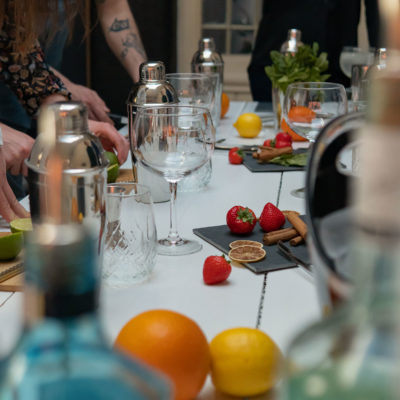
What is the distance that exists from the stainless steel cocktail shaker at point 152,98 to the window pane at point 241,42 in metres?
2.86

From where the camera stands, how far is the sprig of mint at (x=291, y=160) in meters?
1.62

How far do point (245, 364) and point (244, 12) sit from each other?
3715 millimetres

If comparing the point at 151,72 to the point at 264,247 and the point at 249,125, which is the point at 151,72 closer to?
the point at 264,247

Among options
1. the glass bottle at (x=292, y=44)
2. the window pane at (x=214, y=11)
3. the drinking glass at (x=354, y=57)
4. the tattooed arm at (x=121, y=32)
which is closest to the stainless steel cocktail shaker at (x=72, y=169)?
the tattooed arm at (x=121, y=32)

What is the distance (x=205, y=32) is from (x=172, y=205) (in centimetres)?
324

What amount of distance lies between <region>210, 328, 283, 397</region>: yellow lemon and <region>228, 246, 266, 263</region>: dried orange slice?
1.19 feet

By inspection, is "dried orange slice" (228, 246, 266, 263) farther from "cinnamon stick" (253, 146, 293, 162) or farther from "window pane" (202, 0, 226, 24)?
"window pane" (202, 0, 226, 24)

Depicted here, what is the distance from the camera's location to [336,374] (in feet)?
0.96

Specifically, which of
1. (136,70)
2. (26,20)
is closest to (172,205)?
(26,20)

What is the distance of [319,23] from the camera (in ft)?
11.1

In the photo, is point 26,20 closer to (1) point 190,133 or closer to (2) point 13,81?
(2) point 13,81

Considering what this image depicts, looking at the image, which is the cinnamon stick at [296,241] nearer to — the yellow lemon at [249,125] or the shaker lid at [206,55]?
the yellow lemon at [249,125]

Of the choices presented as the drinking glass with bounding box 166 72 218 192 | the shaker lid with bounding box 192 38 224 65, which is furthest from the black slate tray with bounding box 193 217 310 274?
the shaker lid with bounding box 192 38 224 65

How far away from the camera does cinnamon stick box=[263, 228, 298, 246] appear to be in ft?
3.35
